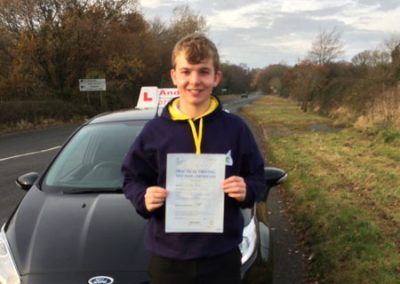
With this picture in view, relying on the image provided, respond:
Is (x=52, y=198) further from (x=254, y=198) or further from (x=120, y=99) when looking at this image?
(x=120, y=99)

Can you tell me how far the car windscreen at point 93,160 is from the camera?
4.21 m

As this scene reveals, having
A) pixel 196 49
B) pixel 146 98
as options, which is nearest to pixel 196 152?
pixel 196 49

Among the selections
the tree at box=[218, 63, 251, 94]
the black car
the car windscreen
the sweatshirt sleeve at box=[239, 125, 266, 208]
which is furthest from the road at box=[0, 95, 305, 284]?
the tree at box=[218, 63, 251, 94]

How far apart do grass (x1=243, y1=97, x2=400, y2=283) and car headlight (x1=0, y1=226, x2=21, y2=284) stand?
2856 millimetres

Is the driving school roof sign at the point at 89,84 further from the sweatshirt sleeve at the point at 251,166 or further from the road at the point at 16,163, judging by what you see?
the sweatshirt sleeve at the point at 251,166

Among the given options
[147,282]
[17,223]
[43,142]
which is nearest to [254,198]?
[147,282]

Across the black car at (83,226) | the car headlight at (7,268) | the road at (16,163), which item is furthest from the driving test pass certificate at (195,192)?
the road at (16,163)

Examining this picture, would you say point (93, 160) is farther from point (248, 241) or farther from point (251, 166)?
point (251, 166)

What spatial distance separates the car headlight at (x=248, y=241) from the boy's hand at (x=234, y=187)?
1.15 m

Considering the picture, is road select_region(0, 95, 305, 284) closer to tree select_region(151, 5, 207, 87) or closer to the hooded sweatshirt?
the hooded sweatshirt

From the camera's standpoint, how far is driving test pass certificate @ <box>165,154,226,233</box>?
2.27 meters

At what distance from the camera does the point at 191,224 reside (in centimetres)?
230

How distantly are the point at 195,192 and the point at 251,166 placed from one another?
1.01 feet

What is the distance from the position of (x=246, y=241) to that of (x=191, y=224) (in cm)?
123
